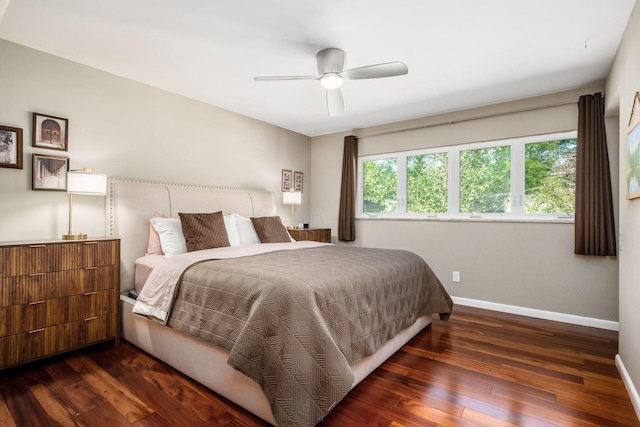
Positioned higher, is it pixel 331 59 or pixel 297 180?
pixel 331 59

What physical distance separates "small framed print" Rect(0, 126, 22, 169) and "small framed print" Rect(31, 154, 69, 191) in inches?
4.1

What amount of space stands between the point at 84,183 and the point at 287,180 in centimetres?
282

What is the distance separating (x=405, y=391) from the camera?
1.97 meters

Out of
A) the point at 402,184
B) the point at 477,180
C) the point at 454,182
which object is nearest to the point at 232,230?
the point at 402,184

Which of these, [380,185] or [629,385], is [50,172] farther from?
[629,385]

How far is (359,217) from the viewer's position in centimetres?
489

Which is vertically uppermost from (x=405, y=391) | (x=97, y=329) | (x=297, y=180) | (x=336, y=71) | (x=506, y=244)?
(x=336, y=71)

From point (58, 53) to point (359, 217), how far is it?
3.82m

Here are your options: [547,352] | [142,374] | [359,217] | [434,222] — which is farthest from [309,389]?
[359,217]

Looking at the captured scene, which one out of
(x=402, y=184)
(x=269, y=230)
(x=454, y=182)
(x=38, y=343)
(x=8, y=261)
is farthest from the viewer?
(x=402, y=184)

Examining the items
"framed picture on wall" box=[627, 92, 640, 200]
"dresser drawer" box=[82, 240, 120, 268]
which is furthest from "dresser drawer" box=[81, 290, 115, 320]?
"framed picture on wall" box=[627, 92, 640, 200]

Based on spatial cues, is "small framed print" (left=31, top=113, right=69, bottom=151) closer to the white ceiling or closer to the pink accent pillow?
the white ceiling

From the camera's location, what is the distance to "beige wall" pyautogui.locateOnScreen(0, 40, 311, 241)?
250 cm

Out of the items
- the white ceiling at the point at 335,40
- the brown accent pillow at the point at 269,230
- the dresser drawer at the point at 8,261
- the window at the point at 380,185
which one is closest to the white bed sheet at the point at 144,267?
the dresser drawer at the point at 8,261
